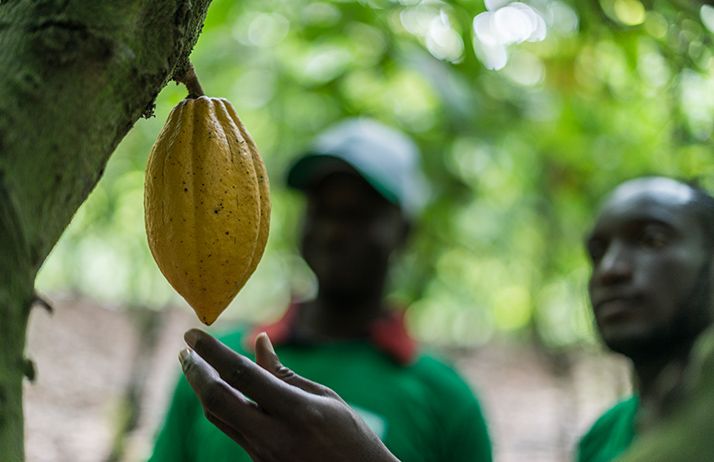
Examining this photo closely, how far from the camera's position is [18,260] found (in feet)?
1.65

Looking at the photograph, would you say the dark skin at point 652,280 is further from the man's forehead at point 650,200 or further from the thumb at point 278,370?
the thumb at point 278,370

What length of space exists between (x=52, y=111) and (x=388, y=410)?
1.50 m

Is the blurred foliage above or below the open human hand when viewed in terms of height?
below

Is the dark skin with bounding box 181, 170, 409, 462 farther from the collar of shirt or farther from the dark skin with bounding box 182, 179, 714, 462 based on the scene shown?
the collar of shirt

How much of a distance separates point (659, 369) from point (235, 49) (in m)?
1.65

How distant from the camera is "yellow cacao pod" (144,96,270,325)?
712 mm

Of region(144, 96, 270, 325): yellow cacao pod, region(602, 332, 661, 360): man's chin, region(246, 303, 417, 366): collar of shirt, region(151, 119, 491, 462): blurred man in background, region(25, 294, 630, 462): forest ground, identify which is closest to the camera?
region(144, 96, 270, 325): yellow cacao pod

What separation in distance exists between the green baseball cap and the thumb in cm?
129

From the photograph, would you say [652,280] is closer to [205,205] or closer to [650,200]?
[650,200]

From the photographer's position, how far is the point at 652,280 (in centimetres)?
A: 180

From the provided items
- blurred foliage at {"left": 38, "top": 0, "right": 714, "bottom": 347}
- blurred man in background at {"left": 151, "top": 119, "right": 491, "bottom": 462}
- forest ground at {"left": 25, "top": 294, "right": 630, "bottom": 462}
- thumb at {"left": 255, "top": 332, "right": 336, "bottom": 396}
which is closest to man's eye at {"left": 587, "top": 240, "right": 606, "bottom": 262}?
blurred foliage at {"left": 38, "top": 0, "right": 714, "bottom": 347}

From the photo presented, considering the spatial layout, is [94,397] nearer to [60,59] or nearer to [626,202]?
[626,202]

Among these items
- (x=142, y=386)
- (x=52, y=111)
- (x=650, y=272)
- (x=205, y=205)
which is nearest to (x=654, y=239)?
(x=650, y=272)

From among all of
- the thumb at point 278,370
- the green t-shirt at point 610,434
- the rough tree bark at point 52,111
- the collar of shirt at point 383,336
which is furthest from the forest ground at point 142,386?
the rough tree bark at point 52,111
